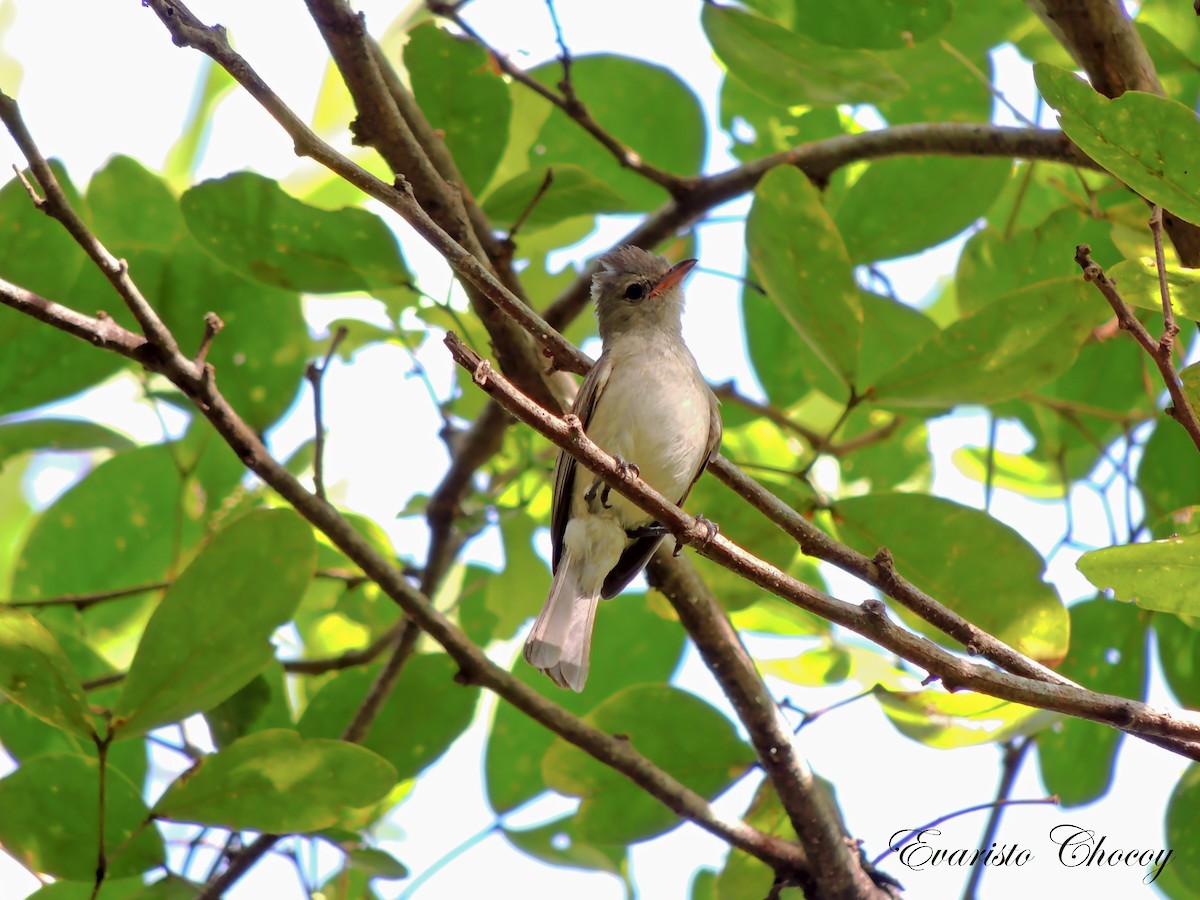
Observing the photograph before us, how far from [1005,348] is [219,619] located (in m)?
1.96

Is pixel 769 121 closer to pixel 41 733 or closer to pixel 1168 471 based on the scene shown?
pixel 1168 471

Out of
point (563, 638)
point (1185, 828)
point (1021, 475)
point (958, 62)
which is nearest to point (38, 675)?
point (563, 638)

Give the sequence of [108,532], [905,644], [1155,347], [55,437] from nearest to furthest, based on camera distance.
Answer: [1155,347] → [905,644] → [55,437] → [108,532]

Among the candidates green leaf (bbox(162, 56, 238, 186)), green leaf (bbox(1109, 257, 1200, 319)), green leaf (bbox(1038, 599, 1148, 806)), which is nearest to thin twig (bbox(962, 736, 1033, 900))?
green leaf (bbox(1038, 599, 1148, 806))

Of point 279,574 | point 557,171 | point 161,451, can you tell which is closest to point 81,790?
point 279,574

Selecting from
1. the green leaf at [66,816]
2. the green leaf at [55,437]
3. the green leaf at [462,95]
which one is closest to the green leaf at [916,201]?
the green leaf at [462,95]

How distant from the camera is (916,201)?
3562 mm

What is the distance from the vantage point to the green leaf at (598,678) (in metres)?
3.70

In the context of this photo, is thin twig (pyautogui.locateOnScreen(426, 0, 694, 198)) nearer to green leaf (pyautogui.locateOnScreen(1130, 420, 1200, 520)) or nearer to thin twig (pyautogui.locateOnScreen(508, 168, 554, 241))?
thin twig (pyautogui.locateOnScreen(508, 168, 554, 241))

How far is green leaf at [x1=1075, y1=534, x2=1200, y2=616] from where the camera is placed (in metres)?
2.02

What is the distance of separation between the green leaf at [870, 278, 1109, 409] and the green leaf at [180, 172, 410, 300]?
4.53 feet

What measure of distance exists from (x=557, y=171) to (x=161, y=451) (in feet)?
5.31

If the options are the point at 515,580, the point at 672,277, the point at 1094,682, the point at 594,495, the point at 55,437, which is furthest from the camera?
the point at 515,580

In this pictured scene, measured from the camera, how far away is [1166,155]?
6.70 ft
